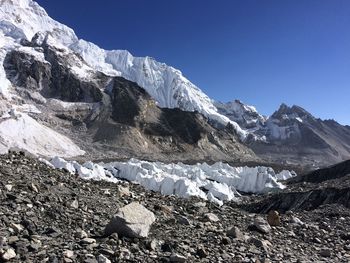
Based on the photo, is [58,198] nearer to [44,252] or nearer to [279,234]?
[44,252]

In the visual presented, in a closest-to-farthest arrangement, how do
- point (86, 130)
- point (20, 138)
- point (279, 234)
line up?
point (279, 234), point (20, 138), point (86, 130)

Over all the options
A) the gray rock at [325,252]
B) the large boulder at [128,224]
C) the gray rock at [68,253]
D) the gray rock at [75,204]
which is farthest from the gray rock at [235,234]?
the gray rock at [68,253]

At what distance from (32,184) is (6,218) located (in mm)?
3149

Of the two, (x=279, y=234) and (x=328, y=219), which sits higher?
(x=328, y=219)

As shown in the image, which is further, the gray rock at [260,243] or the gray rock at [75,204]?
the gray rock at [75,204]

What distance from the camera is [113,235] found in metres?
10.5

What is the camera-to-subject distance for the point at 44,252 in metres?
9.17

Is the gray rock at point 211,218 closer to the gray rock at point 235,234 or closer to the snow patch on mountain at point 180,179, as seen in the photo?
the gray rock at point 235,234

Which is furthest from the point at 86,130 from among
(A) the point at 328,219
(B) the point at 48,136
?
(A) the point at 328,219

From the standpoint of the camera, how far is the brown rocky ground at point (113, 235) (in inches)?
377

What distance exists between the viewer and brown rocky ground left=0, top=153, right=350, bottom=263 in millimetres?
9578

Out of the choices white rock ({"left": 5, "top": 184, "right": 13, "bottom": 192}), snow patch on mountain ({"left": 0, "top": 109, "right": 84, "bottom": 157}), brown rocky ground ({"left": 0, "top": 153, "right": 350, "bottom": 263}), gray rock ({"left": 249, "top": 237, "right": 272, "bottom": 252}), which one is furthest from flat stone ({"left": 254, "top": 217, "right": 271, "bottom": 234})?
snow patch on mountain ({"left": 0, "top": 109, "right": 84, "bottom": 157})

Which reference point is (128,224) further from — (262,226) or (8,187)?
(262,226)

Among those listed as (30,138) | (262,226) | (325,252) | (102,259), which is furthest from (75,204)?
(30,138)
